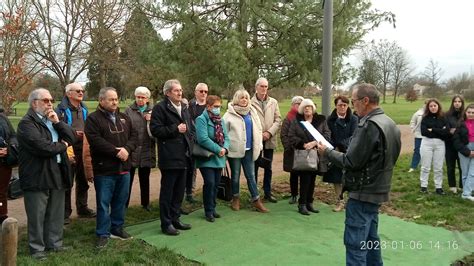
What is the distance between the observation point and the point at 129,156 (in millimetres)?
5344

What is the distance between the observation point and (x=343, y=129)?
6762 millimetres

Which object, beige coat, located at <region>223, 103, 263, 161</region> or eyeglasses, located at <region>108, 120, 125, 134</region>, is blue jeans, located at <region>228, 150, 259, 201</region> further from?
eyeglasses, located at <region>108, 120, 125, 134</region>

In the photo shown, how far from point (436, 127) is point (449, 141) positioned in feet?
1.52

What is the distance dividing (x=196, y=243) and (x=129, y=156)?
52.7 inches

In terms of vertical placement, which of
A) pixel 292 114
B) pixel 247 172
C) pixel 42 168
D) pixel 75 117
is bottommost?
pixel 247 172

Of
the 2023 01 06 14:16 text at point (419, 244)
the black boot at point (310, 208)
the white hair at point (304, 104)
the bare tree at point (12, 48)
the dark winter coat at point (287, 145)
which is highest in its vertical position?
the bare tree at point (12, 48)

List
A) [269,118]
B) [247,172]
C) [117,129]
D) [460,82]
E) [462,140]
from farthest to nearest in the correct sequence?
1. [460,82]
2. [462,140]
3. [269,118]
4. [247,172]
5. [117,129]

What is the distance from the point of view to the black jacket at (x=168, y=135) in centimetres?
545

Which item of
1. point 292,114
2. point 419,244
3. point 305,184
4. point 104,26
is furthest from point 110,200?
point 104,26

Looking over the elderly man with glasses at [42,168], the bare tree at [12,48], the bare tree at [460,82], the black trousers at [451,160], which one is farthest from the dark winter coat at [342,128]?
the bare tree at [460,82]

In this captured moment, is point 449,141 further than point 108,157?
Yes

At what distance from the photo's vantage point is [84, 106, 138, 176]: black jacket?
16.6 ft

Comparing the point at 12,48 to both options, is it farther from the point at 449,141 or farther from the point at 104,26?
the point at 449,141

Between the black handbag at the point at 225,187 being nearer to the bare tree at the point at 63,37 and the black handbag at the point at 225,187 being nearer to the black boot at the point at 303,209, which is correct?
the black boot at the point at 303,209
